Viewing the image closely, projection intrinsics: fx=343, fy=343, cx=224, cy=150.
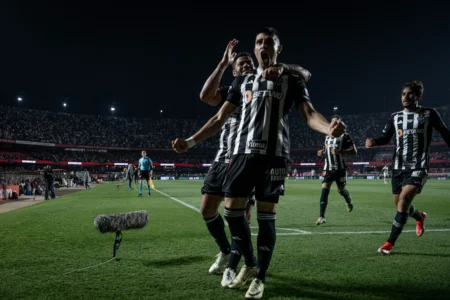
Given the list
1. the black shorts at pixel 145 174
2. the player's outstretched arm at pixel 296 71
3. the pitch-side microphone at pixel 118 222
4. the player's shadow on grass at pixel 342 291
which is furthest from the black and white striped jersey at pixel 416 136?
the black shorts at pixel 145 174

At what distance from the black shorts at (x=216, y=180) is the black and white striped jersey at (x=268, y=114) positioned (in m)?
0.89

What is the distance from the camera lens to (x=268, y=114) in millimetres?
3262

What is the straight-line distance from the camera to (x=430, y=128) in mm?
5301

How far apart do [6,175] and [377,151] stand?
7412 centimetres

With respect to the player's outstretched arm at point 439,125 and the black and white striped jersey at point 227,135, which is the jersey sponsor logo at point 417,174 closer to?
the player's outstretched arm at point 439,125

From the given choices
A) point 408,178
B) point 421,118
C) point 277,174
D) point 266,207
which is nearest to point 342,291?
point 266,207

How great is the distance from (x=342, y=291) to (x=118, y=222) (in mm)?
2943

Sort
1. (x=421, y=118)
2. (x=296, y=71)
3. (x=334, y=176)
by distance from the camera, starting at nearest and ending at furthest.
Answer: (x=296, y=71) → (x=421, y=118) → (x=334, y=176)

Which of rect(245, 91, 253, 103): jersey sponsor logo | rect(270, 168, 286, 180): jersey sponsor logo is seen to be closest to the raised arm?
rect(245, 91, 253, 103): jersey sponsor logo

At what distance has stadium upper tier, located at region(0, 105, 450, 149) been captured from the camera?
62625 millimetres

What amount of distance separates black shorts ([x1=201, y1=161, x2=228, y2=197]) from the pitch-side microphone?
1.29 metres

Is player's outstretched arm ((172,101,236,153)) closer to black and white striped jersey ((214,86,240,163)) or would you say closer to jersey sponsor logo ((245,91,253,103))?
jersey sponsor logo ((245,91,253,103))

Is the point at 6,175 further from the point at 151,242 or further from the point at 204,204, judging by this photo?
the point at 204,204

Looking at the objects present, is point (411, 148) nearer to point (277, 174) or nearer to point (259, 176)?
point (277, 174)
